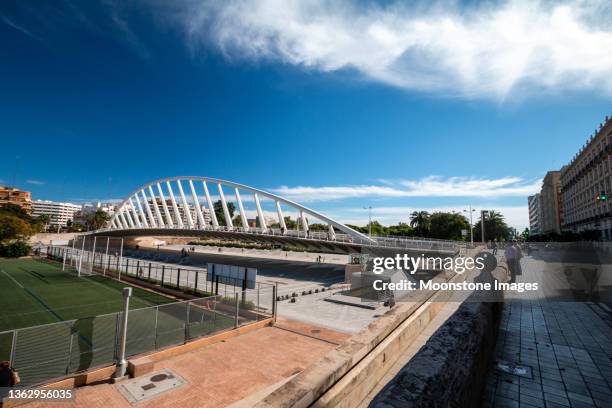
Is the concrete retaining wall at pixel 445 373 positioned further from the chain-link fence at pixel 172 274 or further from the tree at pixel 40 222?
the tree at pixel 40 222

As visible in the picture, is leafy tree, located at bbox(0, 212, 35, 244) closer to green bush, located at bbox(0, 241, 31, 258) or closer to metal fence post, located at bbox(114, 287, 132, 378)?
green bush, located at bbox(0, 241, 31, 258)

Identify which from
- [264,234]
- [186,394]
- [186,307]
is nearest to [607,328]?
[186,394]

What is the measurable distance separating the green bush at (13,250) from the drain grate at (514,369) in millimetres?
70767

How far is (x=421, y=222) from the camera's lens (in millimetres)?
84938

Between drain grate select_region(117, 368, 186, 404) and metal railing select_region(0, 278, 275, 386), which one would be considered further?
drain grate select_region(117, 368, 186, 404)

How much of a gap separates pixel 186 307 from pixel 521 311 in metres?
11.6

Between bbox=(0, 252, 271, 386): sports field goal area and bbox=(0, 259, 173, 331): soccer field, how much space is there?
57 millimetres

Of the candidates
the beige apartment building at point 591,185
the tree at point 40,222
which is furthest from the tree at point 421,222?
the tree at point 40,222

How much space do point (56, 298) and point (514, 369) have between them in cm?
2873

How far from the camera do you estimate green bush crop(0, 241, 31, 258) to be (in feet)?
164

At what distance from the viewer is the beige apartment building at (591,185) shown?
4803 centimetres

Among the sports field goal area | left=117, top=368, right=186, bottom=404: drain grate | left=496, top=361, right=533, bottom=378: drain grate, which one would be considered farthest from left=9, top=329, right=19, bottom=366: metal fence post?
left=496, top=361, right=533, bottom=378: drain grate

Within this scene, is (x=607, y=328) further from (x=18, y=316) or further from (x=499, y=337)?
(x=18, y=316)

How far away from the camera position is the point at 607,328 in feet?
23.4
